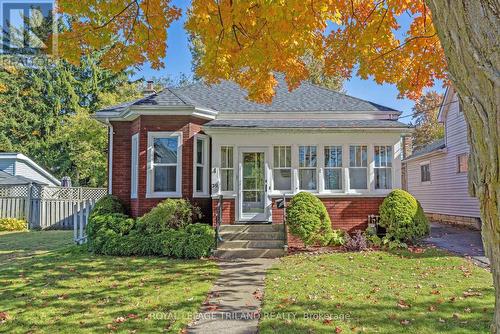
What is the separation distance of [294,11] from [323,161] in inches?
250

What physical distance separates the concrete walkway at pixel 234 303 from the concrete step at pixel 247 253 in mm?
960

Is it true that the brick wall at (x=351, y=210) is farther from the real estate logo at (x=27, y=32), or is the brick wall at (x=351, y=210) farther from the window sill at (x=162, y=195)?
the real estate logo at (x=27, y=32)

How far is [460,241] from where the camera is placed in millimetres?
11156

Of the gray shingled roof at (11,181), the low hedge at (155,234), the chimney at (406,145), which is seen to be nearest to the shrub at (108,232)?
the low hedge at (155,234)

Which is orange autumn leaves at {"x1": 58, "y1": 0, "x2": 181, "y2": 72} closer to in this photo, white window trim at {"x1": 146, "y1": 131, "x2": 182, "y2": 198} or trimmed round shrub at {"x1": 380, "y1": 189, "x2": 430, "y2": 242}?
white window trim at {"x1": 146, "y1": 131, "x2": 182, "y2": 198}

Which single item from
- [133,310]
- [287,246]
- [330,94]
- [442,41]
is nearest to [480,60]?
[442,41]

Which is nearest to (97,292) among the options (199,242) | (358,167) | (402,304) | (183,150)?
(199,242)

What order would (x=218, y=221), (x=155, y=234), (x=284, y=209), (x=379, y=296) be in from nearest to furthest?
(x=379, y=296)
(x=155, y=234)
(x=218, y=221)
(x=284, y=209)

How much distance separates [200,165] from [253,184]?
73.1 inches

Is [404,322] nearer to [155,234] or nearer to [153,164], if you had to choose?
[155,234]

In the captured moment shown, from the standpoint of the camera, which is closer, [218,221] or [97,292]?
[97,292]

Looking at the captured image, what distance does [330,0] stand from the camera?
6410mm

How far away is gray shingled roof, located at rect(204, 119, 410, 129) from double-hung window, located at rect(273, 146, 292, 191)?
80 cm

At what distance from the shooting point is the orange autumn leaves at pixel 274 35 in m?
6.09
